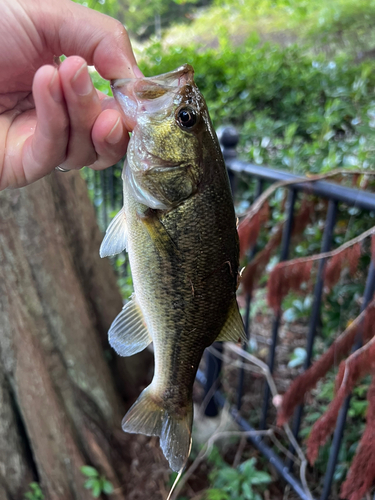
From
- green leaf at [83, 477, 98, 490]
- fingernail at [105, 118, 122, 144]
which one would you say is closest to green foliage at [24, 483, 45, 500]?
green leaf at [83, 477, 98, 490]

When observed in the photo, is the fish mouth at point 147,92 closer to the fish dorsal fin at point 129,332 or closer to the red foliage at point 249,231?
the fish dorsal fin at point 129,332

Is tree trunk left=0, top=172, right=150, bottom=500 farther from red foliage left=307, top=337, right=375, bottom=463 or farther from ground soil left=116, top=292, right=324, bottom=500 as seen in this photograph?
red foliage left=307, top=337, right=375, bottom=463

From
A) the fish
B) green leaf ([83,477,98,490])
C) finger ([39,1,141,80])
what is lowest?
green leaf ([83,477,98,490])

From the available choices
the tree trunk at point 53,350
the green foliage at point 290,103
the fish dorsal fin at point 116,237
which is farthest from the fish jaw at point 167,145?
the green foliage at point 290,103

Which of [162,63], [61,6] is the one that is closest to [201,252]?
[61,6]

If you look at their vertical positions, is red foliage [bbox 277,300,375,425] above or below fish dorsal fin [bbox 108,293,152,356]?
below

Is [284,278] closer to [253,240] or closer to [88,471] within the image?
[253,240]
